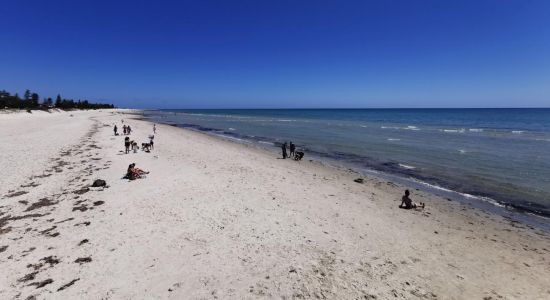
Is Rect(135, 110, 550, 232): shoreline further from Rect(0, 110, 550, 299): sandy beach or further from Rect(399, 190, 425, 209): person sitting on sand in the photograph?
Rect(399, 190, 425, 209): person sitting on sand

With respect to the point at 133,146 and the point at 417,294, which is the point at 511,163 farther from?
the point at 133,146

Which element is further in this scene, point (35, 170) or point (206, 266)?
point (35, 170)

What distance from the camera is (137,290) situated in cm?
681

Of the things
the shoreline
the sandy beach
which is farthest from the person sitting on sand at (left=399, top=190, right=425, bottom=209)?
the shoreline

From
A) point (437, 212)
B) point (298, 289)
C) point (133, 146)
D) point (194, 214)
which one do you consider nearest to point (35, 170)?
point (133, 146)

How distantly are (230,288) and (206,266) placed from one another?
44.3 inches

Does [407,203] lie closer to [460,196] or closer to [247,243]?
[460,196]

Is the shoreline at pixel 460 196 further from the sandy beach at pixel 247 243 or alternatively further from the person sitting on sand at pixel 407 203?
the person sitting on sand at pixel 407 203

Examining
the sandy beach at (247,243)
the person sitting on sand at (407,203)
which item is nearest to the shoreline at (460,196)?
the sandy beach at (247,243)

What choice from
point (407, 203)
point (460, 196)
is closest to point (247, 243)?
A: point (407, 203)

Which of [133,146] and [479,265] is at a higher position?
[133,146]

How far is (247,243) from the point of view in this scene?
9117 millimetres

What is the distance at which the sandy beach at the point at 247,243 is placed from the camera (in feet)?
23.3

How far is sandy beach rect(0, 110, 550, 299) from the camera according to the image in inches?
279
